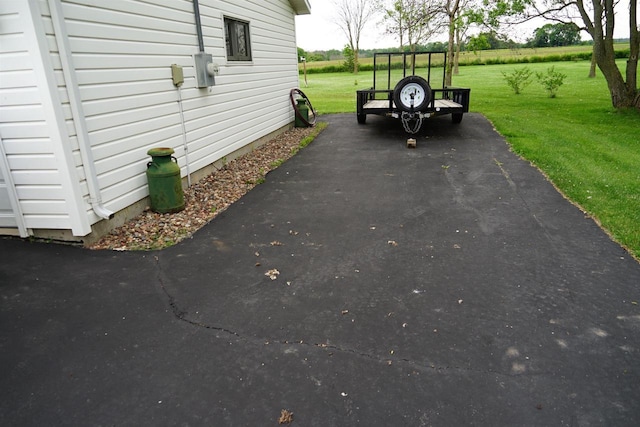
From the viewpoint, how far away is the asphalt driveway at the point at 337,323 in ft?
7.38

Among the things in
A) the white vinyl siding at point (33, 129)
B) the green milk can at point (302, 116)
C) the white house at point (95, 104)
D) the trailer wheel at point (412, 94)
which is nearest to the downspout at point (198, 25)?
the white house at point (95, 104)

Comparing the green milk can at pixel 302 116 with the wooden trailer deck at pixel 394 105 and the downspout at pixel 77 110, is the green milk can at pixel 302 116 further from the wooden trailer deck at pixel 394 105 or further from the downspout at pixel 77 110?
the downspout at pixel 77 110

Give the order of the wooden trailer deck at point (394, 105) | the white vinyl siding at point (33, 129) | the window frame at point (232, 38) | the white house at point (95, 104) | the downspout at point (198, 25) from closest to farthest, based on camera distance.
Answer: the white vinyl siding at point (33, 129) → the white house at point (95, 104) → the downspout at point (198, 25) → the window frame at point (232, 38) → the wooden trailer deck at point (394, 105)

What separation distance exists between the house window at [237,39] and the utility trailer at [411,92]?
3282 mm

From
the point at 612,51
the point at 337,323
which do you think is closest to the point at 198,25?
the point at 337,323

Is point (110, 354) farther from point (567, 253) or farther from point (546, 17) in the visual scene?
point (546, 17)

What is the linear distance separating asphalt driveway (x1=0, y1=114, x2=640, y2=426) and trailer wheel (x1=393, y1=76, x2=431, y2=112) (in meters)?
→ 4.48

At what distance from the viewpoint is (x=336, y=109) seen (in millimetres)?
16281

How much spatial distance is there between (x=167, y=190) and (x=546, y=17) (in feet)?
42.3

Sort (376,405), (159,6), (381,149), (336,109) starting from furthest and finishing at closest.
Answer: (336,109) → (381,149) → (159,6) → (376,405)

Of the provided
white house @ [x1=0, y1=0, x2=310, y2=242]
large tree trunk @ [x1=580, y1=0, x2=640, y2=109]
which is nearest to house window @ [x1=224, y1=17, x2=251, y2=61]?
white house @ [x1=0, y1=0, x2=310, y2=242]

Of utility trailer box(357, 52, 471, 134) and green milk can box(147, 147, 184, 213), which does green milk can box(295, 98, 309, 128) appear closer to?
utility trailer box(357, 52, 471, 134)

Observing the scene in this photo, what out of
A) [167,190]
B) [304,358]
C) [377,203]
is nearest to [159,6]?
[167,190]

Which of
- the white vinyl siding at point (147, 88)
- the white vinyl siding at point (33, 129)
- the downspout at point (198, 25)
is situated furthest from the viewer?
the downspout at point (198, 25)
